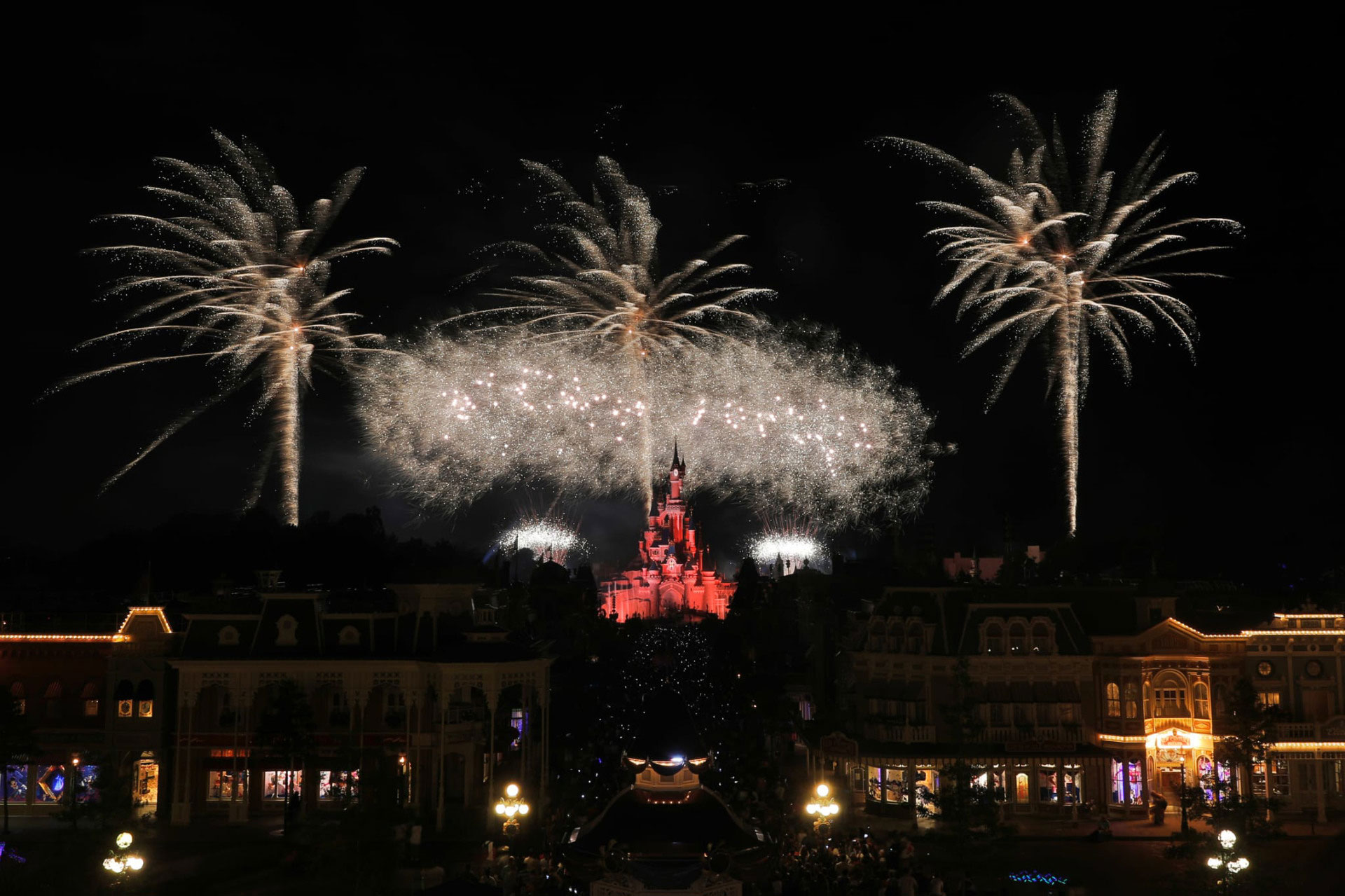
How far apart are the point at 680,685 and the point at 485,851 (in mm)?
51109

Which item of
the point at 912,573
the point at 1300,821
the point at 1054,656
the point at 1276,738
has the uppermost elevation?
the point at 912,573

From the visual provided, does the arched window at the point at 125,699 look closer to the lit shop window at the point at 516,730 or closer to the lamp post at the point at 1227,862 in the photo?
the lit shop window at the point at 516,730

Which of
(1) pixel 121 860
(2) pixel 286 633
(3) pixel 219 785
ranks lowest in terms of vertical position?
(1) pixel 121 860

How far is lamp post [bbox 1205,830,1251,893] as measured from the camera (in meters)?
30.6

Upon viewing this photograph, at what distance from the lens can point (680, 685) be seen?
88562 mm

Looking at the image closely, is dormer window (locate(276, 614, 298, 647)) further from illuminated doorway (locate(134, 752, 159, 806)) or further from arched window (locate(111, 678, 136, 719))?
illuminated doorway (locate(134, 752, 159, 806))

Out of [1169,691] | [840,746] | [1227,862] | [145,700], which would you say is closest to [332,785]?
[145,700]

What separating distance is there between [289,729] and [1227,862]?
100.0 feet

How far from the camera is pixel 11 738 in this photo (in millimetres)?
42250

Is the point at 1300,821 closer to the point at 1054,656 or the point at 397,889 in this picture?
the point at 1054,656

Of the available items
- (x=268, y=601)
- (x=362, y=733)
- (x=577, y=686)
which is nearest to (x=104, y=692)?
(x=268, y=601)

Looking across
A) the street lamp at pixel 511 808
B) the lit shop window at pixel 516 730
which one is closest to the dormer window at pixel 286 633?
the lit shop window at pixel 516 730

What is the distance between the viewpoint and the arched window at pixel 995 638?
48.8 metres

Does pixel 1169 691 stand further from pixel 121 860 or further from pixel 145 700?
pixel 145 700
